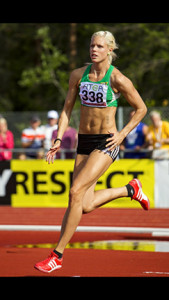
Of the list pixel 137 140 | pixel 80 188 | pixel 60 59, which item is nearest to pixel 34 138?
pixel 137 140

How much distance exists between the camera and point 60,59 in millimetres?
25734

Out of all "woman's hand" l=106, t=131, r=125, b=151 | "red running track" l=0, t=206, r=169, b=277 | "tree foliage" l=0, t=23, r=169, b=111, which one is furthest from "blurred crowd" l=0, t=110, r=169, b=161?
"tree foliage" l=0, t=23, r=169, b=111

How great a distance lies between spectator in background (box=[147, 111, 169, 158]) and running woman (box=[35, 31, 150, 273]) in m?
7.19

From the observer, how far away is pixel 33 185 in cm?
1412

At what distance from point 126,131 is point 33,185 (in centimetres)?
751

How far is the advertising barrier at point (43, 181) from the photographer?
13.7m

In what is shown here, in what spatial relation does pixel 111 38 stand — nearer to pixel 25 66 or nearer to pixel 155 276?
pixel 155 276

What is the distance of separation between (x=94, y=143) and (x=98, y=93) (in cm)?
55

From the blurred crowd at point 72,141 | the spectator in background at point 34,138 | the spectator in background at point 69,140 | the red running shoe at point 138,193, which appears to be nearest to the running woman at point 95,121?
→ the red running shoe at point 138,193

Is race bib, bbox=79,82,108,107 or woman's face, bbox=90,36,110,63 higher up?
woman's face, bbox=90,36,110,63

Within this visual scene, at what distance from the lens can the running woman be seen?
6.67m

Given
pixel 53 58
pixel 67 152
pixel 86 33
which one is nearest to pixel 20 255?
pixel 67 152

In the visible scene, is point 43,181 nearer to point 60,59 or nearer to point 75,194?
point 75,194

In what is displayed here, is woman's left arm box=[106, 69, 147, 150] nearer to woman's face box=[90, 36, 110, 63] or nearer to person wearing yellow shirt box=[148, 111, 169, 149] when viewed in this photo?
woman's face box=[90, 36, 110, 63]
